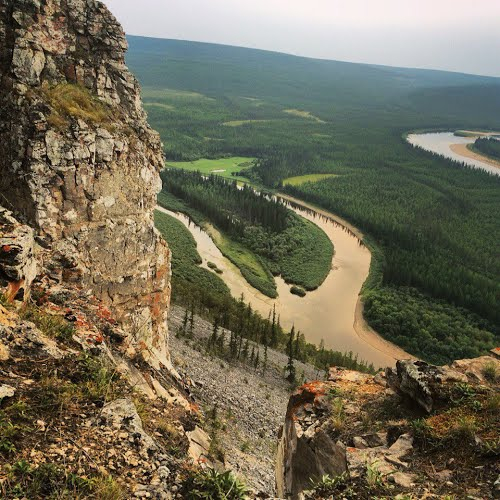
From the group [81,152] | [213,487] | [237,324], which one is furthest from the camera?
[237,324]

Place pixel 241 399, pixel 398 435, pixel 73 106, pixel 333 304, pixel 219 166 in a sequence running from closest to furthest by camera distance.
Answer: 1. pixel 398 435
2. pixel 73 106
3. pixel 241 399
4. pixel 333 304
5. pixel 219 166

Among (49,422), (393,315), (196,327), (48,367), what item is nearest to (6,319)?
(48,367)

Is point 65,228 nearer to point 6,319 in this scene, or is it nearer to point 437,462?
point 6,319

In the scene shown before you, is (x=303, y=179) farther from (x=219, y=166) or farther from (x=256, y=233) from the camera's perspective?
(x=256, y=233)

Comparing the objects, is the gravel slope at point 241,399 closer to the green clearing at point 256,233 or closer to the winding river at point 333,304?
the winding river at point 333,304

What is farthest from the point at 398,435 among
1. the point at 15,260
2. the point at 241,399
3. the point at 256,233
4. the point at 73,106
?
the point at 256,233

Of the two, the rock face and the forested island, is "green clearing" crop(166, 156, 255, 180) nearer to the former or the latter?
the forested island

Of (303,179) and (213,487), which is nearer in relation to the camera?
(213,487)

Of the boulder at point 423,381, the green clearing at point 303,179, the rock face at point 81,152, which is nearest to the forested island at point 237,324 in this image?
the rock face at point 81,152
